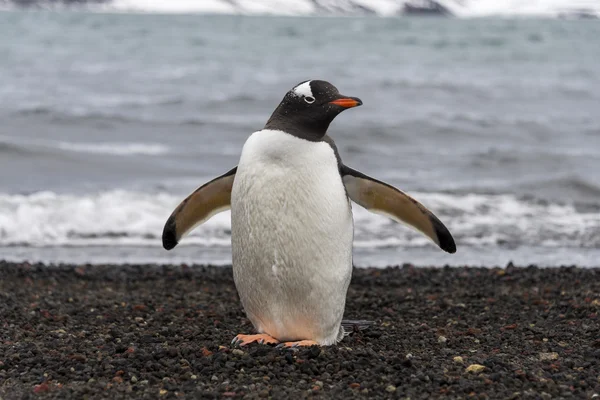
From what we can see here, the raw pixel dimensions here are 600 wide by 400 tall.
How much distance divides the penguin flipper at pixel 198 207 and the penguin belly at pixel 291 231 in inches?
11.9

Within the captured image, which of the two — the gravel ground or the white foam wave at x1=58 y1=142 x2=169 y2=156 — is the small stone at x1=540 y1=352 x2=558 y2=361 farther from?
the white foam wave at x1=58 y1=142 x2=169 y2=156

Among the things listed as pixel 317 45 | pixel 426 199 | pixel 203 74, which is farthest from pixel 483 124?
pixel 317 45

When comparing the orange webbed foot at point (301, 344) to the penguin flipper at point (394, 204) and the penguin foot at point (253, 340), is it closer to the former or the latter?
the penguin foot at point (253, 340)

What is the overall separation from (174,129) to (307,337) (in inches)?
518

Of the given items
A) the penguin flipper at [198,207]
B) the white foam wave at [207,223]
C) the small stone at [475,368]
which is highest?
the penguin flipper at [198,207]

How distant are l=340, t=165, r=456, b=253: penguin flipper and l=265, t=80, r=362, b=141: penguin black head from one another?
1.10 feet

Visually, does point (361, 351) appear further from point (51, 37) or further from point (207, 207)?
point (51, 37)

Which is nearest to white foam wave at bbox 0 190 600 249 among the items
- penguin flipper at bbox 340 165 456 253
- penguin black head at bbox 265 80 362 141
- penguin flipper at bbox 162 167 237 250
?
penguin flipper at bbox 162 167 237 250

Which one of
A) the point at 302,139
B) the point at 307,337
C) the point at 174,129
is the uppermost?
the point at 302,139

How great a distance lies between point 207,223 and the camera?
8.51 metres

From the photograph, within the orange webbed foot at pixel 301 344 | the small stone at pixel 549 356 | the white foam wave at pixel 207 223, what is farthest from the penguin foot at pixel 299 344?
the white foam wave at pixel 207 223

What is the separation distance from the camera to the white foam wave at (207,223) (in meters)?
8.14

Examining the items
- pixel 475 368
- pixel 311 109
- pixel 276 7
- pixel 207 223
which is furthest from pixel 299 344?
pixel 276 7

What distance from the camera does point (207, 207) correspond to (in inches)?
167
